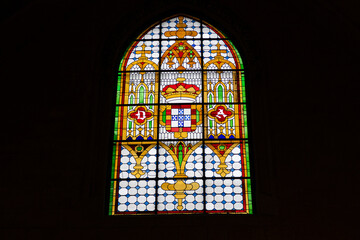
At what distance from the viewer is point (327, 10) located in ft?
24.2

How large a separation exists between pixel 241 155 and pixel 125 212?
4.96 ft

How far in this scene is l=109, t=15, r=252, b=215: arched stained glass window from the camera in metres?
6.67

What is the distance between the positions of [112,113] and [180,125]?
0.85 metres

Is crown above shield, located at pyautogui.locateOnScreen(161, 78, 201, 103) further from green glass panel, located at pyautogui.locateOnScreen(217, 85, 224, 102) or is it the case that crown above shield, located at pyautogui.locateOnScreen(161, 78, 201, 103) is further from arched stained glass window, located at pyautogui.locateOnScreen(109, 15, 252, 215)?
→ green glass panel, located at pyautogui.locateOnScreen(217, 85, 224, 102)

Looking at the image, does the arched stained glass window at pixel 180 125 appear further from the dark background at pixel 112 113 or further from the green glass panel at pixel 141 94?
the dark background at pixel 112 113

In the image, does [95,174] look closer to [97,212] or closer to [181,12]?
[97,212]

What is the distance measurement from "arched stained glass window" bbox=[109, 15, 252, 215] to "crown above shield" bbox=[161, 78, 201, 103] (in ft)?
0.04

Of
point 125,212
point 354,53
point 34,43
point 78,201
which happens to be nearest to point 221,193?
point 125,212

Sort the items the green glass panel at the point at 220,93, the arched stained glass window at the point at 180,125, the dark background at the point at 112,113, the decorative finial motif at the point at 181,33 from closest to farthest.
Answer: the dark background at the point at 112,113, the arched stained glass window at the point at 180,125, the green glass panel at the point at 220,93, the decorative finial motif at the point at 181,33

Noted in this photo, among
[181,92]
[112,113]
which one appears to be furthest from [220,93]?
[112,113]

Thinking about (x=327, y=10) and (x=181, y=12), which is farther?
(x=181, y=12)

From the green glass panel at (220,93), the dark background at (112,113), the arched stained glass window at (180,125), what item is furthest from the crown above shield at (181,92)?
the dark background at (112,113)

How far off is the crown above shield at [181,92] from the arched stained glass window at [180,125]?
0.01m

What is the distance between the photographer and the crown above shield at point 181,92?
729cm
